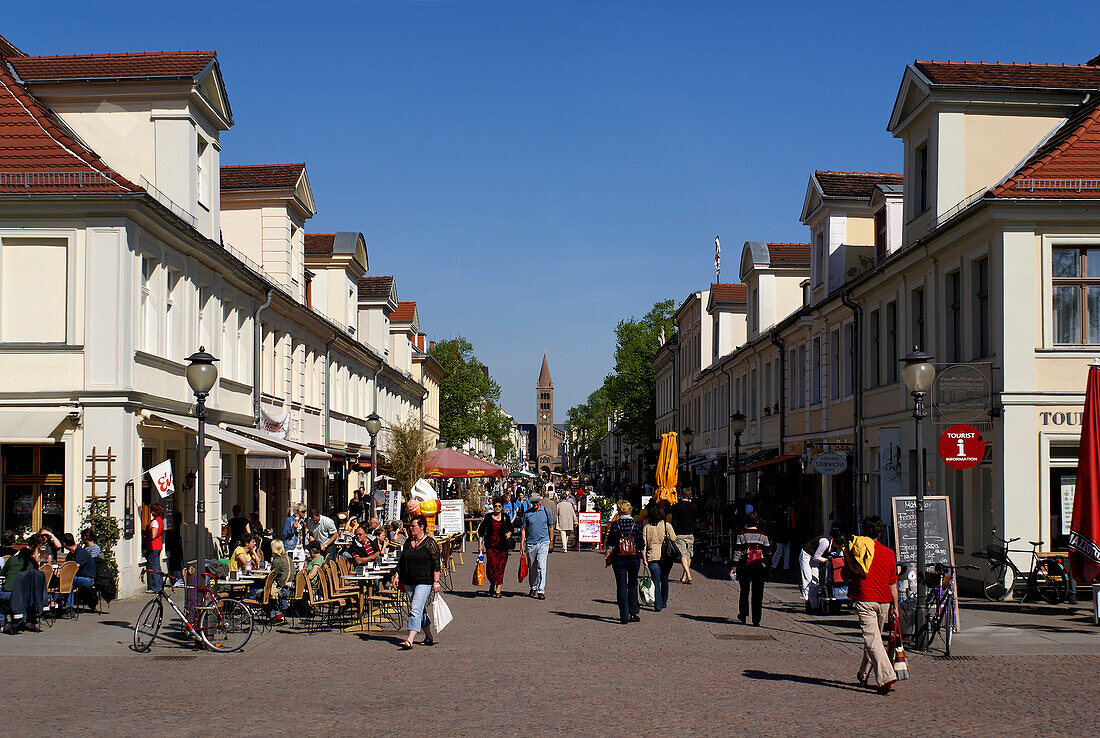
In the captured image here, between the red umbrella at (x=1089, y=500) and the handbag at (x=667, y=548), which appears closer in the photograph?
the red umbrella at (x=1089, y=500)

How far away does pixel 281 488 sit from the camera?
3156cm

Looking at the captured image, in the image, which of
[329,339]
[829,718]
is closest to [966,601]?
[829,718]

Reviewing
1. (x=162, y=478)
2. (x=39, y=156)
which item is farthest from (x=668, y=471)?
(x=39, y=156)

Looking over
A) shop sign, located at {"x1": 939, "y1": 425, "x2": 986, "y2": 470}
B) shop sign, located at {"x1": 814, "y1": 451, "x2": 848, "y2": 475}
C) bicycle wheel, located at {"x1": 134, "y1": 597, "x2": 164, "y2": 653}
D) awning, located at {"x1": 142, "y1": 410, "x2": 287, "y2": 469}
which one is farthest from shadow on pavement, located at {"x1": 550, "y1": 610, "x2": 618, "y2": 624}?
shop sign, located at {"x1": 814, "y1": 451, "x2": 848, "y2": 475}

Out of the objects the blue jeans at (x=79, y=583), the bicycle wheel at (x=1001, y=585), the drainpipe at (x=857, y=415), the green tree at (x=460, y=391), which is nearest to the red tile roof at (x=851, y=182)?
the drainpipe at (x=857, y=415)

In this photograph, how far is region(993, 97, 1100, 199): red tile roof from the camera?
18.8m

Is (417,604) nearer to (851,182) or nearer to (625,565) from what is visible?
(625,565)

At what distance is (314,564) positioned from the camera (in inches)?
698

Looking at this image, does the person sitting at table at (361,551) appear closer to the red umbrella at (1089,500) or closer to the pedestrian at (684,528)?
the pedestrian at (684,528)

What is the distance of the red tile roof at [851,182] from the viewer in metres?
30.7

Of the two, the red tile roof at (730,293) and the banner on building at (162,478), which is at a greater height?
the red tile roof at (730,293)

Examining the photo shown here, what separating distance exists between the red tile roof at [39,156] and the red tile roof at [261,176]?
10.1 meters

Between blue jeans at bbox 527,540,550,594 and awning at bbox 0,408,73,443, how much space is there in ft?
26.6

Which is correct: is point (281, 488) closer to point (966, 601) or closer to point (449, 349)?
point (966, 601)
